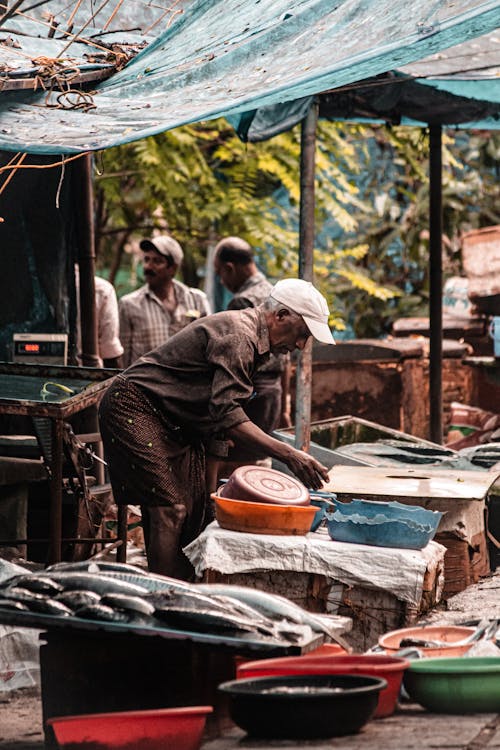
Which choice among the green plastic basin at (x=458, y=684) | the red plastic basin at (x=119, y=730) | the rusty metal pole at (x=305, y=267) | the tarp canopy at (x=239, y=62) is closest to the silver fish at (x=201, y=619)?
the red plastic basin at (x=119, y=730)

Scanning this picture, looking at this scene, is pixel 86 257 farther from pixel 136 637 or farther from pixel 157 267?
pixel 136 637

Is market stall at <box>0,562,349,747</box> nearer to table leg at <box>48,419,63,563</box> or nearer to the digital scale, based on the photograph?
table leg at <box>48,419,63,563</box>

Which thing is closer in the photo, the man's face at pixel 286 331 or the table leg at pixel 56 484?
the man's face at pixel 286 331

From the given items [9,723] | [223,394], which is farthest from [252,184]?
[9,723]

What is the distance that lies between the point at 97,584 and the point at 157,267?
229 inches

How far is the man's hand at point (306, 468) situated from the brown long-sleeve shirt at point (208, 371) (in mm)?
341

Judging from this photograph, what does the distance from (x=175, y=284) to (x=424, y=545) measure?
489 cm

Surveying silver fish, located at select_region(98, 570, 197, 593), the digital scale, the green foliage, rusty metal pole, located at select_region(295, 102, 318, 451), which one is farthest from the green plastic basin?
the green foliage

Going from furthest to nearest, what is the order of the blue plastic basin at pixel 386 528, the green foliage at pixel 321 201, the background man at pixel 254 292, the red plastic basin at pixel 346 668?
the green foliage at pixel 321 201
the background man at pixel 254 292
the blue plastic basin at pixel 386 528
the red plastic basin at pixel 346 668

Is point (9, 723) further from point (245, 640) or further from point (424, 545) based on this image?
point (424, 545)

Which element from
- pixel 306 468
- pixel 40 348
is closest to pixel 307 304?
pixel 306 468

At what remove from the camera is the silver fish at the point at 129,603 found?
14.6 ft

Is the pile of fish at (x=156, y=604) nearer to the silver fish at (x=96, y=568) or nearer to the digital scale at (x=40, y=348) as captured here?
the silver fish at (x=96, y=568)

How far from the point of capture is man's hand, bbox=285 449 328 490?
21.0ft
